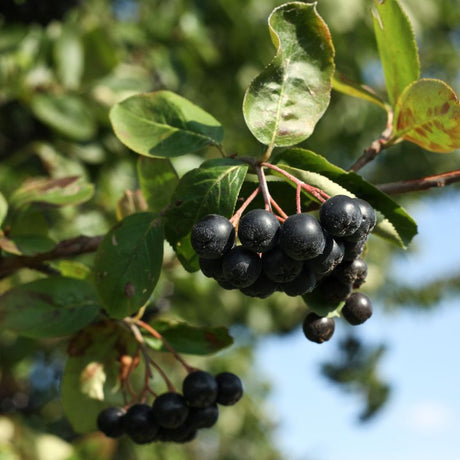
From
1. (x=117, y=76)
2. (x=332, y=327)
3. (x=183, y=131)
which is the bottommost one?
(x=117, y=76)

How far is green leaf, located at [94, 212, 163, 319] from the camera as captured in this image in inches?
39.6

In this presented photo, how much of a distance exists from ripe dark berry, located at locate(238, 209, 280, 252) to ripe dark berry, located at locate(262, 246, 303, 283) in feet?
0.05

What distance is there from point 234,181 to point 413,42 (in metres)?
0.44

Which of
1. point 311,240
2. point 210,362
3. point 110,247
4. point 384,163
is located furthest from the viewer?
point 384,163

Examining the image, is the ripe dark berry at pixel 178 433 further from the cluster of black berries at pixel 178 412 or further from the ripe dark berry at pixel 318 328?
the ripe dark berry at pixel 318 328

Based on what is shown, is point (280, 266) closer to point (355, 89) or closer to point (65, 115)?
point (355, 89)

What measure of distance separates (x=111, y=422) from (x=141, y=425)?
0.08m

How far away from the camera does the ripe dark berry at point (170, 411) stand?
114cm

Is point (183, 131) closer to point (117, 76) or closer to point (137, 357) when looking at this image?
point (137, 357)

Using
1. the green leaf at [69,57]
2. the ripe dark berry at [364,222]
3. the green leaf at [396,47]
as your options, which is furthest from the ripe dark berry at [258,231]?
the green leaf at [69,57]

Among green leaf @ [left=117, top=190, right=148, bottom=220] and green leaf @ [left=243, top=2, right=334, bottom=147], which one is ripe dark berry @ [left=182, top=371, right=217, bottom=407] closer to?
green leaf @ [left=117, top=190, right=148, bottom=220]

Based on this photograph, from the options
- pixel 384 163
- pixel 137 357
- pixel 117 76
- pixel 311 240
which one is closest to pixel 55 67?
pixel 117 76

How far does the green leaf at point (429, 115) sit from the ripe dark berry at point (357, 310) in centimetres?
28

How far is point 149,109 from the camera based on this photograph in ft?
3.43
